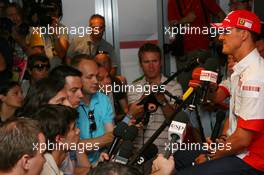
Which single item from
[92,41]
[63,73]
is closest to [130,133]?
[63,73]

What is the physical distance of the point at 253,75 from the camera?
2.55 m

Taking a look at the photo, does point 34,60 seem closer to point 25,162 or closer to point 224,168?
point 224,168

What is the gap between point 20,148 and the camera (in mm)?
1896

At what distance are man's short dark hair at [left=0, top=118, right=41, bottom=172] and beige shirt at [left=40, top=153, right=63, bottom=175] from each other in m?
0.33

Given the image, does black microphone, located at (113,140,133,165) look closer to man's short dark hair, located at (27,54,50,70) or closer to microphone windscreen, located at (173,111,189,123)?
microphone windscreen, located at (173,111,189,123)

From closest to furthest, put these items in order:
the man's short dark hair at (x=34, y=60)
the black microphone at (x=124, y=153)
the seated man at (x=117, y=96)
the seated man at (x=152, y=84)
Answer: the black microphone at (x=124, y=153), the seated man at (x=152, y=84), the seated man at (x=117, y=96), the man's short dark hair at (x=34, y=60)

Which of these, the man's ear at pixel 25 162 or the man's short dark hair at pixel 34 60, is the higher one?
the man's short dark hair at pixel 34 60

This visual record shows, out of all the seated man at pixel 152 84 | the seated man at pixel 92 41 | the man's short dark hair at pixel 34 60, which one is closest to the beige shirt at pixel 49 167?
the seated man at pixel 152 84

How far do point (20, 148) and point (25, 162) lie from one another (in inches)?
2.6

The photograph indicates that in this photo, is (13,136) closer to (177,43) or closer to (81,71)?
(81,71)

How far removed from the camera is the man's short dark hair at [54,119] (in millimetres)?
2359

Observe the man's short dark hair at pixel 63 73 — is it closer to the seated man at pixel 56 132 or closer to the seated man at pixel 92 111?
the seated man at pixel 92 111

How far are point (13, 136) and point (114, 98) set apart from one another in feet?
6.95

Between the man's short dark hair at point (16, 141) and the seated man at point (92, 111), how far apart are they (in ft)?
3.72
